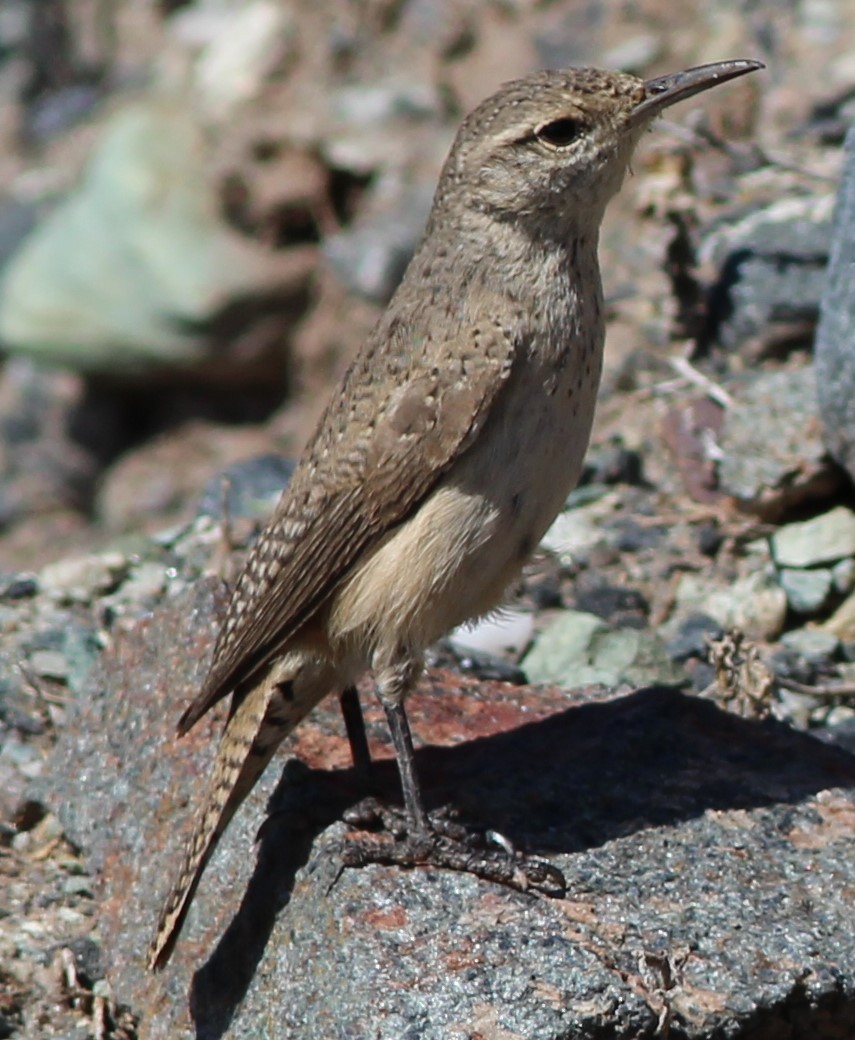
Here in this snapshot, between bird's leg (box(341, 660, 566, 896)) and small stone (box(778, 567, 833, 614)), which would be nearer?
bird's leg (box(341, 660, 566, 896))

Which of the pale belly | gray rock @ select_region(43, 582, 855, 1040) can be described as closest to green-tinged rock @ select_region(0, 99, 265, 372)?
gray rock @ select_region(43, 582, 855, 1040)

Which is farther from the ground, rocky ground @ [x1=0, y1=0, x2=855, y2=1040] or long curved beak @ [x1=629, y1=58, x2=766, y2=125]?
long curved beak @ [x1=629, y1=58, x2=766, y2=125]

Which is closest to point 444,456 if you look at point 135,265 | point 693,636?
point 693,636

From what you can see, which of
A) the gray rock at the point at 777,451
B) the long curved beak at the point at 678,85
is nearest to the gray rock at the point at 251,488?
the gray rock at the point at 777,451

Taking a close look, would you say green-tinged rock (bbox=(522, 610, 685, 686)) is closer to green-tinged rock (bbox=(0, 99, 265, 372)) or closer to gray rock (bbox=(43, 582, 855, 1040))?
gray rock (bbox=(43, 582, 855, 1040))

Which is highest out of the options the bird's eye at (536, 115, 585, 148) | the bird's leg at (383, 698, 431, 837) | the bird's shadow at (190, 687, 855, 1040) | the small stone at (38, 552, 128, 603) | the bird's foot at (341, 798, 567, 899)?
the bird's eye at (536, 115, 585, 148)

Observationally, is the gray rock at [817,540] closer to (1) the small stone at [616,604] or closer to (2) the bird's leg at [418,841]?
(1) the small stone at [616,604]

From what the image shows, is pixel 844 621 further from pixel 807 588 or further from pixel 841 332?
pixel 841 332
